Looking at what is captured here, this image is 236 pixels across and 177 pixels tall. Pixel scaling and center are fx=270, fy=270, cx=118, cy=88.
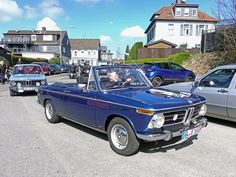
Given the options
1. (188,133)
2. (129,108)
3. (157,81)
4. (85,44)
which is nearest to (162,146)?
(188,133)

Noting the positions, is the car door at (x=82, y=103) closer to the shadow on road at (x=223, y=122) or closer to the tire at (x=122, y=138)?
the tire at (x=122, y=138)

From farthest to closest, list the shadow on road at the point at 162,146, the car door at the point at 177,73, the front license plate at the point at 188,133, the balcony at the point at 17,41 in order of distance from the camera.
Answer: the balcony at the point at 17,41 → the car door at the point at 177,73 → the shadow on road at the point at 162,146 → the front license plate at the point at 188,133

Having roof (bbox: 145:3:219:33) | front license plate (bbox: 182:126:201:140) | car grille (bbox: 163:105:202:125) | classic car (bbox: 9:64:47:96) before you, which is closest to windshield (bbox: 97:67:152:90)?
car grille (bbox: 163:105:202:125)

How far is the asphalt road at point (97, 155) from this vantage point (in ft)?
13.9

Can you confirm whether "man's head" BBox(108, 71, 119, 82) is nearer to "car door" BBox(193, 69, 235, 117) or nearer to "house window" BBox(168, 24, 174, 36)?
"car door" BBox(193, 69, 235, 117)

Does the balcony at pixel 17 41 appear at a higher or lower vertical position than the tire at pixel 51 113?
higher

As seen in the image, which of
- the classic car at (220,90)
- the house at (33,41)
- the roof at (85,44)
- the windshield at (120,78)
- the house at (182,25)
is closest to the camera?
the windshield at (120,78)

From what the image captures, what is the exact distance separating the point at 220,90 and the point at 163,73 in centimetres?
952

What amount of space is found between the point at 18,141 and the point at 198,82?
4.92m

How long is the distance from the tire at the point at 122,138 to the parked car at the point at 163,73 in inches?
437

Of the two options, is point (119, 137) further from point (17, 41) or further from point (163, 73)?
point (17, 41)

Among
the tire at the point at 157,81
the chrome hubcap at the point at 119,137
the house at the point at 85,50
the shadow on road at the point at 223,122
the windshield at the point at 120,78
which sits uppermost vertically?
the house at the point at 85,50

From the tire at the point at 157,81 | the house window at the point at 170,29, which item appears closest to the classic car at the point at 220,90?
the tire at the point at 157,81

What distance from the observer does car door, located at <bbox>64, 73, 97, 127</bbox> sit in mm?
5555
